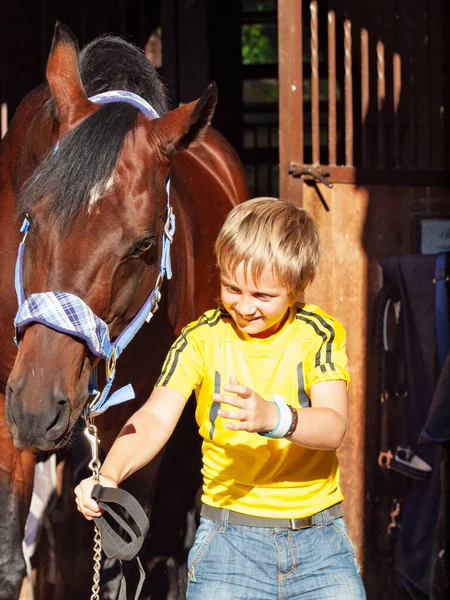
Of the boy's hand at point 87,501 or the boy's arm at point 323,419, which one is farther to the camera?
the boy's arm at point 323,419

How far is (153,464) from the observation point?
11.6 ft

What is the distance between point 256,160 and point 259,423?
543 cm

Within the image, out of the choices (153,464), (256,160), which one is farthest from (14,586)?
(256,160)

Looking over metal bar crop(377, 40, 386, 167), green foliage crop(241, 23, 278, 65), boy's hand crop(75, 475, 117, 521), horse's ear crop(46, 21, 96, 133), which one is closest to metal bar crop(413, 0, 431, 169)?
metal bar crop(377, 40, 386, 167)

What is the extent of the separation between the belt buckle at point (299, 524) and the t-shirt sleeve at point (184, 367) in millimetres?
391

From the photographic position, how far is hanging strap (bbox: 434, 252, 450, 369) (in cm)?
376

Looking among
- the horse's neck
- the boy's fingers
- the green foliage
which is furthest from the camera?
the green foliage

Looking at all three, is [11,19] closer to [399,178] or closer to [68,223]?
[399,178]

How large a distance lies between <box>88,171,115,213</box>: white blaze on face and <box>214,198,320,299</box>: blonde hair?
34cm

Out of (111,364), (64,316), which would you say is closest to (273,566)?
(111,364)

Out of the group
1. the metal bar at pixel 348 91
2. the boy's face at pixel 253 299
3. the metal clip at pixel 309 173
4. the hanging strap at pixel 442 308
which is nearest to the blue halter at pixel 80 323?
the boy's face at pixel 253 299

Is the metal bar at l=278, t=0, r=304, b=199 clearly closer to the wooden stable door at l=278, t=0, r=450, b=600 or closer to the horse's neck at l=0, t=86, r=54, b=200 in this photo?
the wooden stable door at l=278, t=0, r=450, b=600

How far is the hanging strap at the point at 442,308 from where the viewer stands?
376 cm

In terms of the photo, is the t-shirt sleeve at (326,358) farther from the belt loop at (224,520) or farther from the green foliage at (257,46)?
the green foliage at (257,46)
